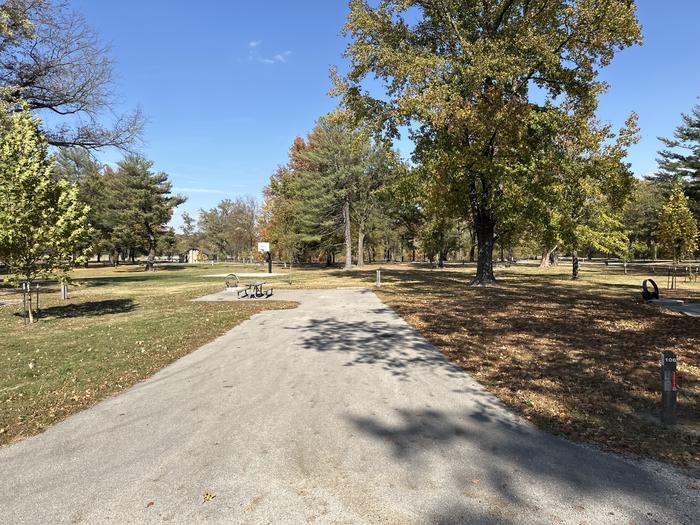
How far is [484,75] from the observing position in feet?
54.1

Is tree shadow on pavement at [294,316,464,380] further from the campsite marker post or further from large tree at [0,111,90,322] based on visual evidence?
large tree at [0,111,90,322]

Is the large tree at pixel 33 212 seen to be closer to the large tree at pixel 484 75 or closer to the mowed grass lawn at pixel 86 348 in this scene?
the mowed grass lawn at pixel 86 348

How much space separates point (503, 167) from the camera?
55.8ft

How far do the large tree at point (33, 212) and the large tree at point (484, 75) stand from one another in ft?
39.4

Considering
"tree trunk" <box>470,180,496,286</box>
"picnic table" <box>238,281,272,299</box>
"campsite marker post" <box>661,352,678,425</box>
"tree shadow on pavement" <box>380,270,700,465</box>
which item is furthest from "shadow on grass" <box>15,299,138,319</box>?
"tree trunk" <box>470,180,496,286</box>

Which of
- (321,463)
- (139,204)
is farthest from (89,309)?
(139,204)

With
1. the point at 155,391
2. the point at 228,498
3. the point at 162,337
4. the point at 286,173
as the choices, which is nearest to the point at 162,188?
the point at 286,173

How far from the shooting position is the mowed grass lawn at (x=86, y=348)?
5508 millimetres

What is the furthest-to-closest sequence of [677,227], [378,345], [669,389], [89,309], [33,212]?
1. [677,227]
2. [89,309]
3. [33,212]
4. [378,345]
5. [669,389]


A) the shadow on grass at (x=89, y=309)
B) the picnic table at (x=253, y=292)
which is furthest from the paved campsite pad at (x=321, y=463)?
the picnic table at (x=253, y=292)

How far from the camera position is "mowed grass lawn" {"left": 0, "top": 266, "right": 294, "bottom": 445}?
5.51 meters

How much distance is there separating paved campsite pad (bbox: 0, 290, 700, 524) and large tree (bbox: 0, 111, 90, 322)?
25.7 ft

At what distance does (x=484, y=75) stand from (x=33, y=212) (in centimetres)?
1540

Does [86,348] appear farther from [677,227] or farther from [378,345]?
[677,227]
